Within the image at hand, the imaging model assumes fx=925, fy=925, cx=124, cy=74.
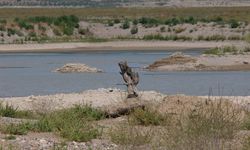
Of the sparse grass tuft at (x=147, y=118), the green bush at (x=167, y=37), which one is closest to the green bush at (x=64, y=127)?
the sparse grass tuft at (x=147, y=118)

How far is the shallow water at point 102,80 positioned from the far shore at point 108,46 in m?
11.9

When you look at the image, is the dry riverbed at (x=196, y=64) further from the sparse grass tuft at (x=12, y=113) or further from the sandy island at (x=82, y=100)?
the sparse grass tuft at (x=12, y=113)

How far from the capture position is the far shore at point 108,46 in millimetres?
63281

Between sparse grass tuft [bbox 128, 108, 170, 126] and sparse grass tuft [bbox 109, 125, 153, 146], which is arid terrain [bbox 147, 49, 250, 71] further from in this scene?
sparse grass tuft [bbox 109, 125, 153, 146]

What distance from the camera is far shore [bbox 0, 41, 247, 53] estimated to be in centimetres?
6328

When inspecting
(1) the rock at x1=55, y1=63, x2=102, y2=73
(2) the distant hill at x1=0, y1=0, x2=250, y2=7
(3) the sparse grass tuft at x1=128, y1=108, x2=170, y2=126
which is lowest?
(2) the distant hill at x1=0, y1=0, x2=250, y2=7

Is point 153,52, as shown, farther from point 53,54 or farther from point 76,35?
point 76,35

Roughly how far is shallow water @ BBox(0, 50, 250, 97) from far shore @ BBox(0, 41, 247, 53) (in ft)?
39.0

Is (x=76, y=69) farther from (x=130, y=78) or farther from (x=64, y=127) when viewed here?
(x=64, y=127)

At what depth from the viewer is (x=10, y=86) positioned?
33125 mm

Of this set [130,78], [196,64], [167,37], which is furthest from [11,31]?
[130,78]

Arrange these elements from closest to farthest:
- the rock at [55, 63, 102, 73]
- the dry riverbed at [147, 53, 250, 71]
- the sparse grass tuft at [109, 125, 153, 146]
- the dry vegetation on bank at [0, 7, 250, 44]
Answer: the sparse grass tuft at [109, 125, 153, 146]
the rock at [55, 63, 102, 73]
the dry riverbed at [147, 53, 250, 71]
the dry vegetation on bank at [0, 7, 250, 44]

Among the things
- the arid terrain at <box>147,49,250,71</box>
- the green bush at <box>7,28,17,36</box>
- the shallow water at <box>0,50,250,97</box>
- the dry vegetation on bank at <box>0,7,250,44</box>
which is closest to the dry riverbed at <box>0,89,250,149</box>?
the shallow water at <box>0,50,250,97</box>

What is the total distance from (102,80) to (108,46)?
30.3m
